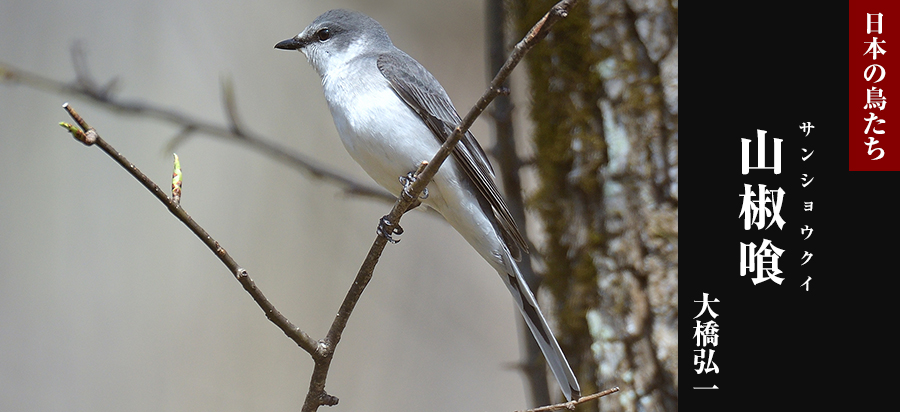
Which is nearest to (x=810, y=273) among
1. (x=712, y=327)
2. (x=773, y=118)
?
(x=712, y=327)

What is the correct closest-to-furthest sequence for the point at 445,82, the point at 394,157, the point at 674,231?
the point at 394,157, the point at 674,231, the point at 445,82

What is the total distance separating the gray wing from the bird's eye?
231 mm

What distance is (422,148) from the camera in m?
1.88

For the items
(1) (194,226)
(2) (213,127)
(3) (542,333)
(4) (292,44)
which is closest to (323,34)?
(4) (292,44)

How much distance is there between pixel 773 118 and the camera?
1.92 meters

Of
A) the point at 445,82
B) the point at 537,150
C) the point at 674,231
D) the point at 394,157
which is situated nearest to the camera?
the point at 394,157

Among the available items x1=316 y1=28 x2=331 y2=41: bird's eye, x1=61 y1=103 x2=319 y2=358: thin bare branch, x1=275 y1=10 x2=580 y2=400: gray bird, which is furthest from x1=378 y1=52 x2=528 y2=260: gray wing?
x1=61 y1=103 x2=319 y2=358: thin bare branch

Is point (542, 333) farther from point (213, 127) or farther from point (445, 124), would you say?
point (213, 127)

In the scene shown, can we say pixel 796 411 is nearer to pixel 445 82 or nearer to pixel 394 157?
pixel 394 157

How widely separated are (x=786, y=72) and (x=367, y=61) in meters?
1.14

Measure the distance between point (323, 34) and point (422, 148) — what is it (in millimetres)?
577

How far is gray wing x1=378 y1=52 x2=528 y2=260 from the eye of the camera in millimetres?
1898


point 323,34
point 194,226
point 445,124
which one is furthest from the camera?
point 323,34

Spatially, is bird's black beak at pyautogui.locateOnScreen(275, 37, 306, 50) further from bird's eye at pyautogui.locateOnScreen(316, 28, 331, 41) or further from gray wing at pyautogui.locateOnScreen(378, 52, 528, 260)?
gray wing at pyautogui.locateOnScreen(378, 52, 528, 260)
